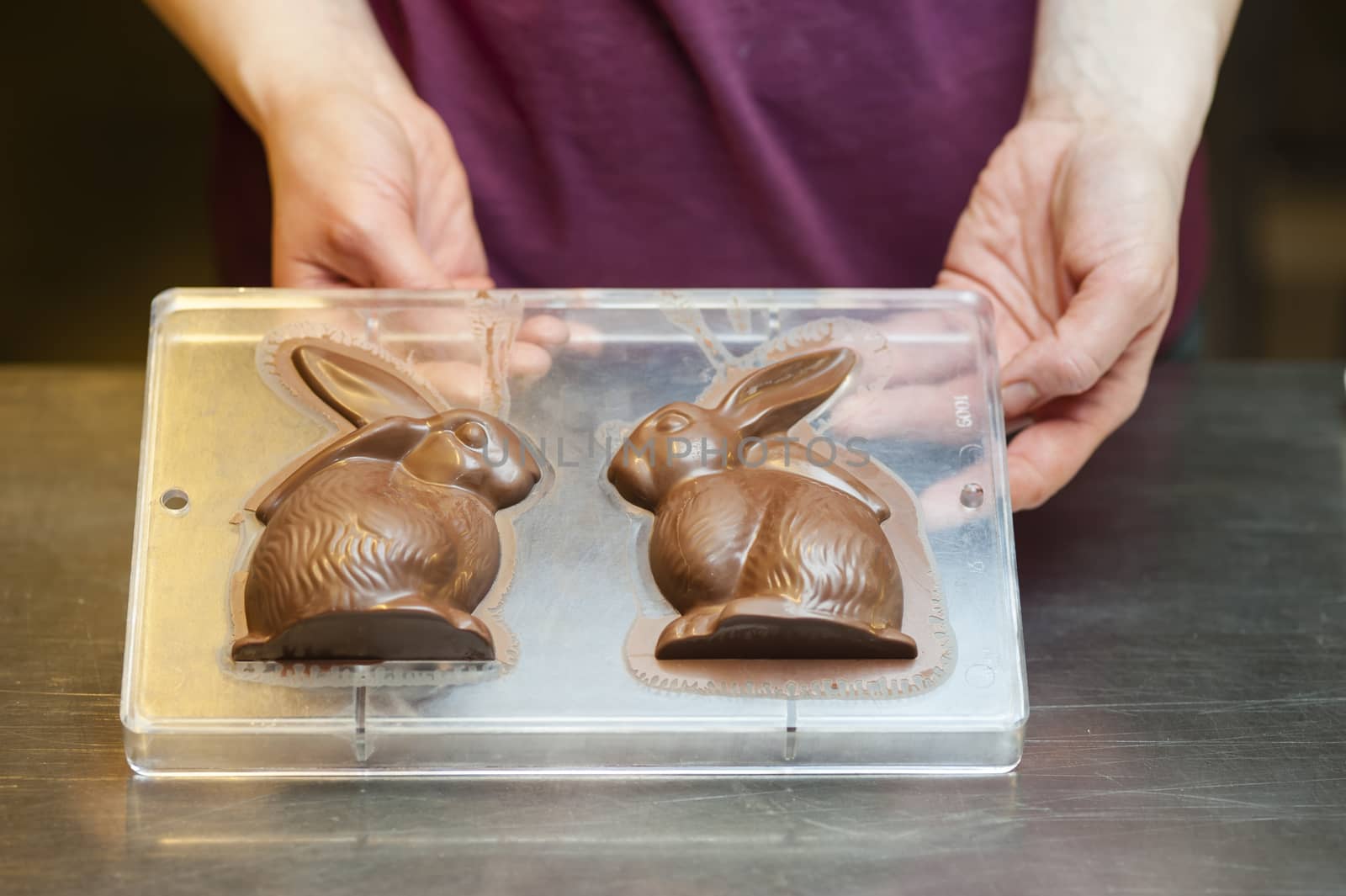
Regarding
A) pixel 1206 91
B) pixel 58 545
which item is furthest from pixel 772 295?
pixel 58 545

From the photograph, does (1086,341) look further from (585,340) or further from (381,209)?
(381,209)

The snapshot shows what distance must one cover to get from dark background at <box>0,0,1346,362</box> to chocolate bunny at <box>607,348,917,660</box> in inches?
79.8

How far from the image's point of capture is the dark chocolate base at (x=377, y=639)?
835 mm

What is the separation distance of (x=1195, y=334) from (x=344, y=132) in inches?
39.6

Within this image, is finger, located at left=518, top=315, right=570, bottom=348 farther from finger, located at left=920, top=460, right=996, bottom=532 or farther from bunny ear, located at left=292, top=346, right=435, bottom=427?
finger, located at left=920, top=460, right=996, bottom=532

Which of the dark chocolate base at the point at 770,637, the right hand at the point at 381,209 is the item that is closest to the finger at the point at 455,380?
the right hand at the point at 381,209

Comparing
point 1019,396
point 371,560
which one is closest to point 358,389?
point 371,560

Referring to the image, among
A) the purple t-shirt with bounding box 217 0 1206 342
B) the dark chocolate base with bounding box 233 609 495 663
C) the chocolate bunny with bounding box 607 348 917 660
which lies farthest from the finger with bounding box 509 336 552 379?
the purple t-shirt with bounding box 217 0 1206 342

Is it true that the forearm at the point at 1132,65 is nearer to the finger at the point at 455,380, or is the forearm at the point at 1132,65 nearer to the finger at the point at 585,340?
the finger at the point at 585,340

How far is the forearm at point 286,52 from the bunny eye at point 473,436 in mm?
472

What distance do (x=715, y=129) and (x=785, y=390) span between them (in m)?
0.43

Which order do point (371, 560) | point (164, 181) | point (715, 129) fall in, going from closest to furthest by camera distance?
1. point (371, 560)
2. point (715, 129)
3. point (164, 181)

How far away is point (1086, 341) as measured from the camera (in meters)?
1.06

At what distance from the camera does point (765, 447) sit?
38.6 inches
